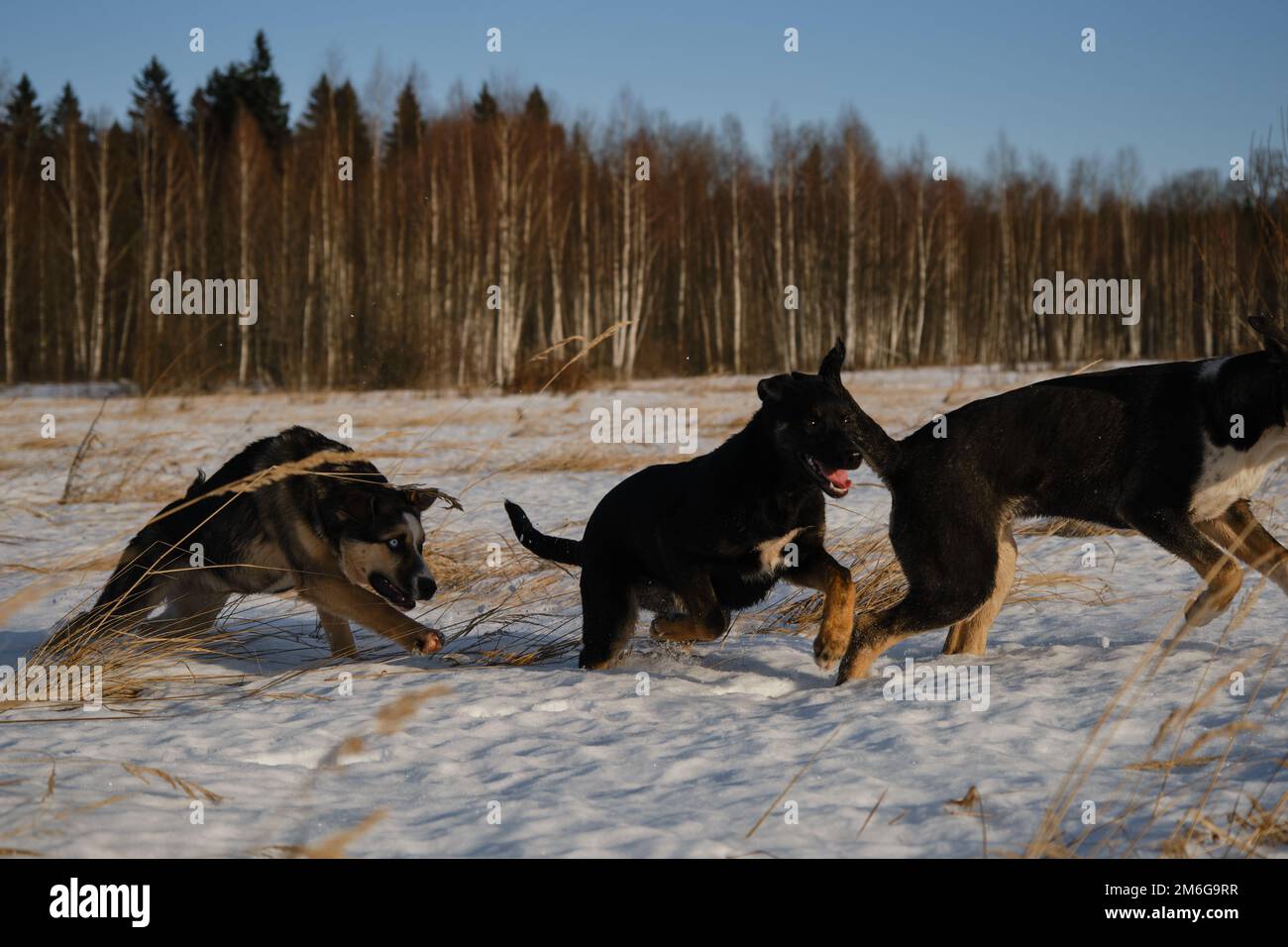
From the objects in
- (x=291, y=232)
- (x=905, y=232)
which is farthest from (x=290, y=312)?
(x=905, y=232)

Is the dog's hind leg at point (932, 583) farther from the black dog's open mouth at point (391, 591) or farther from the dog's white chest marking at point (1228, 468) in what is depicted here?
the black dog's open mouth at point (391, 591)

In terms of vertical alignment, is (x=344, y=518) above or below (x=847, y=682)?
above

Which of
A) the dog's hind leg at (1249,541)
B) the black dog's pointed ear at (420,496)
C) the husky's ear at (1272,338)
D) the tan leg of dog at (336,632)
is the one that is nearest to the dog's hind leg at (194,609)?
the tan leg of dog at (336,632)

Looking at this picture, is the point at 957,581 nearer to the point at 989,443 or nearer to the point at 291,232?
the point at 989,443

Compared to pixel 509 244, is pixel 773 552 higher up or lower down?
lower down

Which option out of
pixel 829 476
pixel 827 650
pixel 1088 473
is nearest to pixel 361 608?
pixel 827 650

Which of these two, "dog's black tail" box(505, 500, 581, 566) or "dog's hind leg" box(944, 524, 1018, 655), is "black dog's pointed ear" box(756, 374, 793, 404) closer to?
"dog's hind leg" box(944, 524, 1018, 655)

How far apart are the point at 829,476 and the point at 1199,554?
153 cm

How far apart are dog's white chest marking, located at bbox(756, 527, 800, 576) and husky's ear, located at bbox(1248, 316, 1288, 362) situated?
6.92 feet

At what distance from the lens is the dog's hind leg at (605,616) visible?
5230mm

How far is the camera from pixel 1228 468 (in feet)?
14.9

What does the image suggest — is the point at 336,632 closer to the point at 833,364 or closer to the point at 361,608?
the point at 361,608

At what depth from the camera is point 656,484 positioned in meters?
5.31
